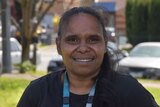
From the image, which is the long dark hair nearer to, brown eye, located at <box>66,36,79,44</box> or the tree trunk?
brown eye, located at <box>66,36,79,44</box>

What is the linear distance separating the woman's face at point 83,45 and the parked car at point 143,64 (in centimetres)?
1292

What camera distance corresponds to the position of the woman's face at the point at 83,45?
2615mm

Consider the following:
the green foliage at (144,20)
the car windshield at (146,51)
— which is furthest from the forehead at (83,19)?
the green foliage at (144,20)

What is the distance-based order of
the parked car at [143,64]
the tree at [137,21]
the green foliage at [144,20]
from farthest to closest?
the tree at [137,21]
the green foliage at [144,20]
the parked car at [143,64]

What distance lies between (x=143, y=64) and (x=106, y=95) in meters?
13.8

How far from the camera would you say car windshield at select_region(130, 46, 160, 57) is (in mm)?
17094

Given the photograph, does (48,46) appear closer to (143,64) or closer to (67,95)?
(143,64)

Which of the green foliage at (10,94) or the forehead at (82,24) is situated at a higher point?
the forehead at (82,24)

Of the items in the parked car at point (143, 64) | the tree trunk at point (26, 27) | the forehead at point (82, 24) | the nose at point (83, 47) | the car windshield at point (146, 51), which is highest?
the forehead at point (82, 24)

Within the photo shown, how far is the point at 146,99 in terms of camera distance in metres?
2.61

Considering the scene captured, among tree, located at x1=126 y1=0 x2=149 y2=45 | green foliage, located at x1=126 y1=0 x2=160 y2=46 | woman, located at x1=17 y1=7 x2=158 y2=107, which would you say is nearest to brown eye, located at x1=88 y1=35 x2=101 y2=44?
woman, located at x1=17 y1=7 x2=158 y2=107

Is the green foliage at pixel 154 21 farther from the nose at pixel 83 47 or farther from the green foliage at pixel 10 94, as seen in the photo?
the nose at pixel 83 47

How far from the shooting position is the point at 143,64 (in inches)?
641

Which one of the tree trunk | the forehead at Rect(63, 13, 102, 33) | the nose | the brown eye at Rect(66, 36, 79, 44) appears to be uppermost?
the forehead at Rect(63, 13, 102, 33)
